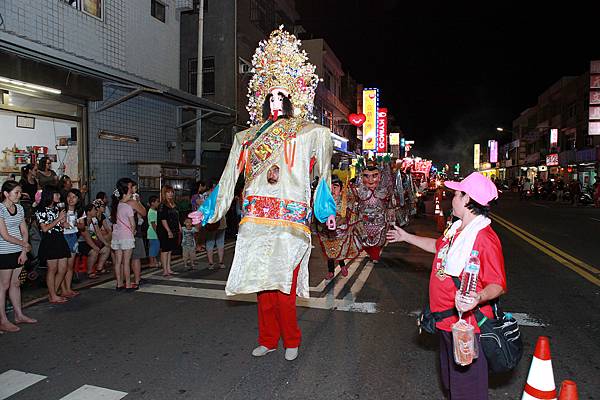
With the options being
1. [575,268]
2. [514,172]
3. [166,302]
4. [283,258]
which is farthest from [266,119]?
[514,172]

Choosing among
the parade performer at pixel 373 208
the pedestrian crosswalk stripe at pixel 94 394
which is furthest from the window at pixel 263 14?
the pedestrian crosswalk stripe at pixel 94 394

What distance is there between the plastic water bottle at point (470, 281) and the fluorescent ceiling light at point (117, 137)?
1017 centimetres

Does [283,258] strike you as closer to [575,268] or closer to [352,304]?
[352,304]

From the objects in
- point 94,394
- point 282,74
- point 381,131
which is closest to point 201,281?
point 94,394

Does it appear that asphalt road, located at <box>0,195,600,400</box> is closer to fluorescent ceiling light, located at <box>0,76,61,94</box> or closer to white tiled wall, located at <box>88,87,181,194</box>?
fluorescent ceiling light, located at <box>0,76,61,94</box>

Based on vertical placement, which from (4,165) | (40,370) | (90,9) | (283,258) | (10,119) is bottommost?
(40,370)

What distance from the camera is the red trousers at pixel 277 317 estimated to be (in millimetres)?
4109

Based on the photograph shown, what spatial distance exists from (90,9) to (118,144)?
3214 millimetres

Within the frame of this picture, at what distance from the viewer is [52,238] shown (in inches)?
233

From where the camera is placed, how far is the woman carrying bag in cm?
252

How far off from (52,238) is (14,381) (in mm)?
2529

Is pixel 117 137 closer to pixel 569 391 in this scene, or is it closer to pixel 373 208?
pixel 373 208

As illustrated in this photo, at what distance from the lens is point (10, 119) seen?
374 inches

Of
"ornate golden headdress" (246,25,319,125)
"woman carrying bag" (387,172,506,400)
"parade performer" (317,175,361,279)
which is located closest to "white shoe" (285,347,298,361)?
"woman carrying bag" (387,172,506,400)
